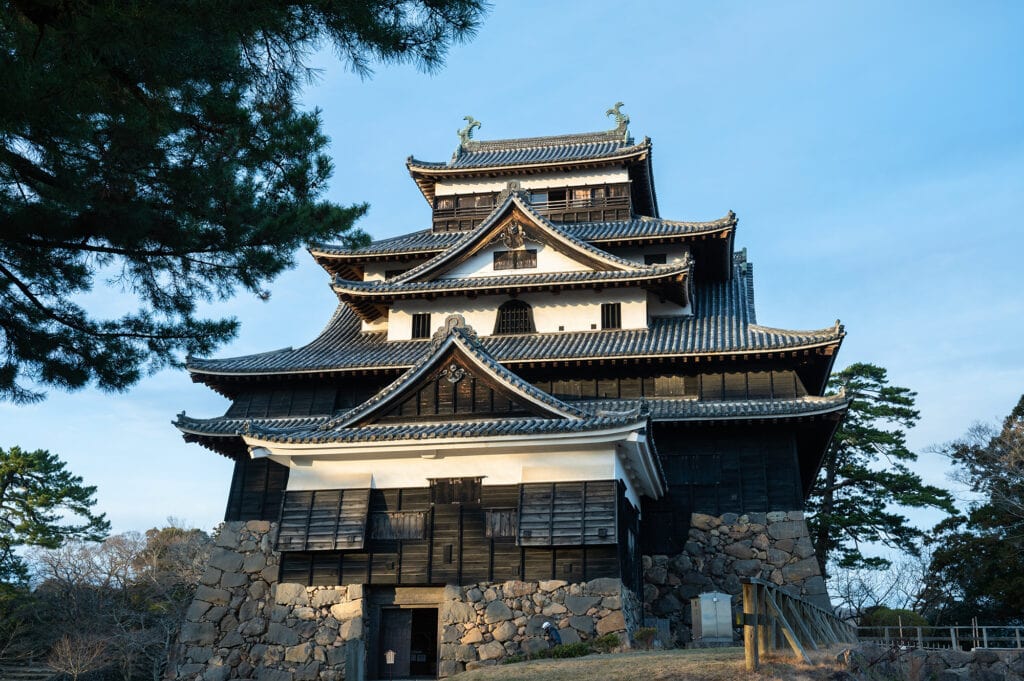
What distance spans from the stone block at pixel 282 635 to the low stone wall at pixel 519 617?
3465 mm

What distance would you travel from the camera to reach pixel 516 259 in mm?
28312

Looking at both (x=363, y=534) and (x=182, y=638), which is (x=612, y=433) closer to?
(x=363, y=534)

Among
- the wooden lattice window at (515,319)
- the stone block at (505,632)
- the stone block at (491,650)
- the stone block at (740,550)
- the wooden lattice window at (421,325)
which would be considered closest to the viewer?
A: the stone block at (491,650)

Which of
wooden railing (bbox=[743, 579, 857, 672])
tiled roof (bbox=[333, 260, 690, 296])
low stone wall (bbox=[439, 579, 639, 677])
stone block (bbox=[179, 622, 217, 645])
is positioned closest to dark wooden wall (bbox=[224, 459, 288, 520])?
stone block (bbox=[179, 622, 217, 645])

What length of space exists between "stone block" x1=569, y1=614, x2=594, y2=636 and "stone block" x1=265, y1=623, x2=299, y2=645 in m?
6.19

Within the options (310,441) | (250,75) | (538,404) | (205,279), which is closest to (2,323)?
(205,279)

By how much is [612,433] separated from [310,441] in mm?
6586

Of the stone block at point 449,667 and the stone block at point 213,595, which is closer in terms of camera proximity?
the stone block at point 449,667

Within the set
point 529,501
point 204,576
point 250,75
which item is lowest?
point 204,576

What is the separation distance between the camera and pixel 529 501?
19.3 m

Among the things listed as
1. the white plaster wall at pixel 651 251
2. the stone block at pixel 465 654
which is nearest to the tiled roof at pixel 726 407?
the stone block at pixel 465 654

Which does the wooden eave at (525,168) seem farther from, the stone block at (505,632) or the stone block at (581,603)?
the stone block at (505,632)

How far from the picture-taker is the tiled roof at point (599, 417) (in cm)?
1902

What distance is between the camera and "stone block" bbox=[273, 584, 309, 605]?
20422 mm
